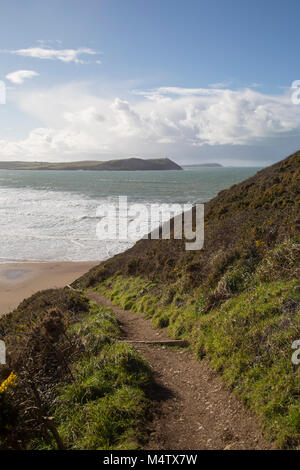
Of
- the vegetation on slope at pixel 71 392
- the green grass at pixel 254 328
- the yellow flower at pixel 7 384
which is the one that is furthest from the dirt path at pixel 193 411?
the yellow flower at pixel 7 384

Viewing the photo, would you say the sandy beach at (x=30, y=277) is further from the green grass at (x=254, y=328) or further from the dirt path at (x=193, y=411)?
the dirt path at (x=193, y=411)

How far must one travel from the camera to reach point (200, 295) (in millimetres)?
9430

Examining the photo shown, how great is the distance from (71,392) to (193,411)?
7.22ft

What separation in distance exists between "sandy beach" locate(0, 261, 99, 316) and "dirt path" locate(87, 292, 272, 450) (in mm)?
11595

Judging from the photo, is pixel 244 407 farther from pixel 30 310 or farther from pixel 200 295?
pixel 30 310

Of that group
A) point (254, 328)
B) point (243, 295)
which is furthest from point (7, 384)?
point (243, 295)

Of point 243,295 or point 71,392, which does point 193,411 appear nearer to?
point 71,392

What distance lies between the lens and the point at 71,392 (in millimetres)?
5777

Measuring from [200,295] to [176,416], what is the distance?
167 inches

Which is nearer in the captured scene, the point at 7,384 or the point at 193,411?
the point at 7,384

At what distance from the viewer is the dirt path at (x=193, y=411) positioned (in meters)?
4.82

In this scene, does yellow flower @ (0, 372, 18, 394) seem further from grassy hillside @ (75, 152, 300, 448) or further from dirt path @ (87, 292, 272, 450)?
grassy hillside @ (75, 152, 300, 448)

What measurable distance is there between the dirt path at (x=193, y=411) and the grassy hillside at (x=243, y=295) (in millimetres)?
250
